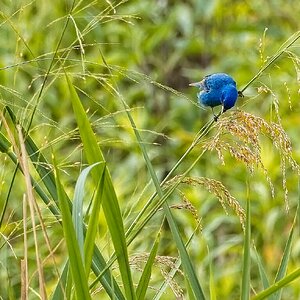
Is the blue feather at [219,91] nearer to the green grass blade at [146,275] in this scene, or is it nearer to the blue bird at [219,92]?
the blue bird at [219,92]

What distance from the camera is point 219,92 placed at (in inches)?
61.2

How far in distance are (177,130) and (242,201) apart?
459 mm

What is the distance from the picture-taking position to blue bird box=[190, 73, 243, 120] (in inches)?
59.3

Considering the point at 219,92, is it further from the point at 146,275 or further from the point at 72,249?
the point at 72,249

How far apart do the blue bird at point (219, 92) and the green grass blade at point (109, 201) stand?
0.82 feet

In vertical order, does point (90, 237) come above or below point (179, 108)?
above

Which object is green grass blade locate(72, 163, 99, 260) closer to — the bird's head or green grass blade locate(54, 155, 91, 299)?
green grass blade locate(54, 155, 91, 299)

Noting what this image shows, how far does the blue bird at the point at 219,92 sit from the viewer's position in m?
1.51

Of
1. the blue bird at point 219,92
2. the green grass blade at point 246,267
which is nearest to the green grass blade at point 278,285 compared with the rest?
the green grass blade at point 246,267

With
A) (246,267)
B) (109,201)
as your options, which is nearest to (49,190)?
(109,201)

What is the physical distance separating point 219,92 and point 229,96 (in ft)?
0.15

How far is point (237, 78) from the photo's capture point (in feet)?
11.6

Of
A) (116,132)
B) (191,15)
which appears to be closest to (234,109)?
(116,132)

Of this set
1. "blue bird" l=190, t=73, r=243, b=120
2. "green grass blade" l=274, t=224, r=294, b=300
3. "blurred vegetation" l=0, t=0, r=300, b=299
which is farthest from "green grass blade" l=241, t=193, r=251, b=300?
"blurred vegetation" l=0, t=0, r=300, b=299
